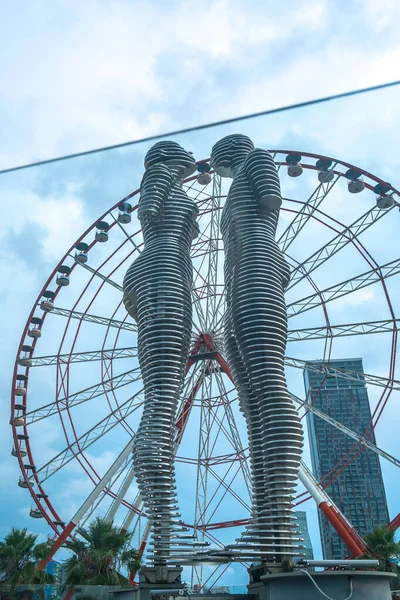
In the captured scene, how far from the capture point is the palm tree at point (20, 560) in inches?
830

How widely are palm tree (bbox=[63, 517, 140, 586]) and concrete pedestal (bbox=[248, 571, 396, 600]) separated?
7283 millimetres

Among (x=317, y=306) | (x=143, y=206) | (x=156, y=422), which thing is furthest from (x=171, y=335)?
(x=317, y=306)

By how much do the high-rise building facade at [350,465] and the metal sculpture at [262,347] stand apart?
2211 inches

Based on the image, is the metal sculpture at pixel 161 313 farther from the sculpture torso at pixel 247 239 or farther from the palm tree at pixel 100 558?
the palm tree at pixel 100 558

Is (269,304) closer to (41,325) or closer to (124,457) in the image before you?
(124,457)

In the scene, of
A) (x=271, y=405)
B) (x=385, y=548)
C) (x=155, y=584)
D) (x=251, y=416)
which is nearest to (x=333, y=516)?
(x=385, y=548)

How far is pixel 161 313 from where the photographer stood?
21.4 m

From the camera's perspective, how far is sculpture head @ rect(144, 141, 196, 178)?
26266 millimetres

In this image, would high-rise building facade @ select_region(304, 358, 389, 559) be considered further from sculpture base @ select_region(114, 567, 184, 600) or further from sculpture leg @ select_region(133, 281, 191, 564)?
sculpture base @ select_region(114, 567, 184, 600)

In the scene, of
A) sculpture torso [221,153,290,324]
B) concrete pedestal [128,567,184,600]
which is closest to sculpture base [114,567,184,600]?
concrete pedestal [128,567,184,600]

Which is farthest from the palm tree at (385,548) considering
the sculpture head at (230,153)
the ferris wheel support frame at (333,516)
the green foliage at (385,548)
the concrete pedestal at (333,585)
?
the sculpture head at (230,153)

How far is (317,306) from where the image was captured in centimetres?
2912

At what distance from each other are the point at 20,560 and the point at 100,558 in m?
4.12

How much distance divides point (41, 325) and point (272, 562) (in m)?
21.7
